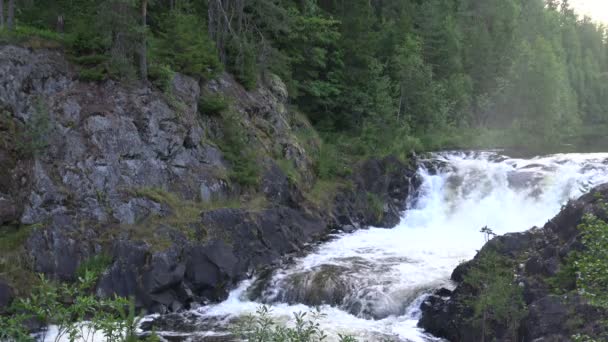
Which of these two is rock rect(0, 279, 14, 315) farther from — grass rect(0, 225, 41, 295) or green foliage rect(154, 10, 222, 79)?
green foliage rect(154, 10, 222, 79)

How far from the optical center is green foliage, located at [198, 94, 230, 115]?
1975 cm

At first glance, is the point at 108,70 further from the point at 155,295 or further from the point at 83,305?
the point at 83,305

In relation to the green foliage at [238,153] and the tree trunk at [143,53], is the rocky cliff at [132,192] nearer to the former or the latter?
the green foliage at [238,153]

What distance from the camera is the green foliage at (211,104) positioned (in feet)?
64.8

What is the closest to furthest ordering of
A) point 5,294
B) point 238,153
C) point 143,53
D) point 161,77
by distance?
1. point 5,294
2. point 143,53
3. point 161,77
4. point 238,153

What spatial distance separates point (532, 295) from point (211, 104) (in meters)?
12.3

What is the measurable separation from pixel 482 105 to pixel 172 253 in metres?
32.5

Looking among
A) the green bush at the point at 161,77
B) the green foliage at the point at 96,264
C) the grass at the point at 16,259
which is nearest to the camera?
the grass at the point at 16,259

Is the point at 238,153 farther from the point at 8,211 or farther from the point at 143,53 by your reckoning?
the point at 8,211

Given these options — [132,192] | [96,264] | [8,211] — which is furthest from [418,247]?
[8,211]

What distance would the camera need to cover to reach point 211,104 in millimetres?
19719

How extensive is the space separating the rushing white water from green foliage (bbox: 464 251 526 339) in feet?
4.66

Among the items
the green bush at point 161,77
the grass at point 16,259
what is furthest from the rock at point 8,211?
the green bush at point 161,77

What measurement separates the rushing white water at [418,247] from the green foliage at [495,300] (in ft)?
4.66
